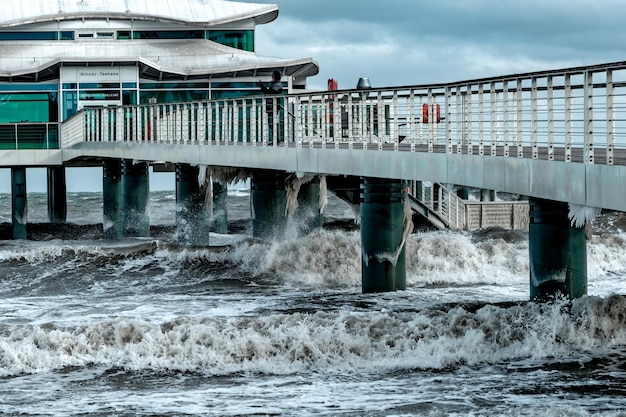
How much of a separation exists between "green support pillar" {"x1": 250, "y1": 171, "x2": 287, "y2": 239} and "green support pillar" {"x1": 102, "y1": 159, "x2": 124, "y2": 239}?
537 inches

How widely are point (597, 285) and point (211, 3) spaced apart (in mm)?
31388

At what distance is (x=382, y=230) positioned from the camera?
23766mm

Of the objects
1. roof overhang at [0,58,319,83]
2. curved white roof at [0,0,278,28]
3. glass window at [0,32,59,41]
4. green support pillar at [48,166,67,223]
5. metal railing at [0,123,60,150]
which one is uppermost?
curved white roof at [0,0,278,28]

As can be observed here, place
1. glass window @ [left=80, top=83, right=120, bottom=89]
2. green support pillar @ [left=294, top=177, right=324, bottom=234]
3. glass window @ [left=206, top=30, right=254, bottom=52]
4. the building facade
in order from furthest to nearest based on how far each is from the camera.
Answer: glass window @ [left=206, top=30, right=254, bottom=52] → glass window @ [left=80, top=83, right=120, bottom=89] → the building facade → green support pillar @ [left=294, top=177, right=324, bottom=234]

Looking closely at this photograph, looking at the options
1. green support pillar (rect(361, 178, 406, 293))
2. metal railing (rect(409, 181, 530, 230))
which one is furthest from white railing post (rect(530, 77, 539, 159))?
metal railing (rect(409, 181, 530, 230))

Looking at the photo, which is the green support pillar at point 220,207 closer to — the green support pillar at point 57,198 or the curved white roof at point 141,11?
the green support pillar at point 57,198

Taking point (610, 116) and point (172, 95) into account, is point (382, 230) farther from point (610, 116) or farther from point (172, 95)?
point (172, 95)

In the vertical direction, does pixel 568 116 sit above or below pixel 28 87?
below

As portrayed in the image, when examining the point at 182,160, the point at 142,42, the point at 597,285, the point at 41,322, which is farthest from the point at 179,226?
the point at 142,42

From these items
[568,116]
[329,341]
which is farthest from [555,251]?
[568,116]

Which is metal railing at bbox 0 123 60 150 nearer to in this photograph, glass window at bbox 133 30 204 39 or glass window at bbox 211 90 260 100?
glass window at bbox 211 90 260 100

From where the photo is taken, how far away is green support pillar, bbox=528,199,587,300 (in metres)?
18.1

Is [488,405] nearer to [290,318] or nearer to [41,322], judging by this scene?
[290,318]

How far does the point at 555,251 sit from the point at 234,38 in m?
37.1
